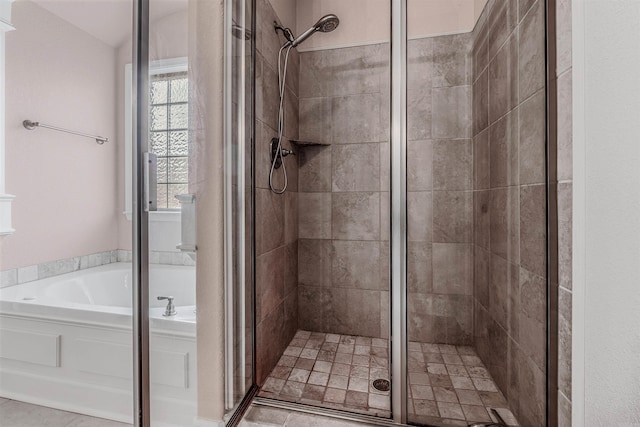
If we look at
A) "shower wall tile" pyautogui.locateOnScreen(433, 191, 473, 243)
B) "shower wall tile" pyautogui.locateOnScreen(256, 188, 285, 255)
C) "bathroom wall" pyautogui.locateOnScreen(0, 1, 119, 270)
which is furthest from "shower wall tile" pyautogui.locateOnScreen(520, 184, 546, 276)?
"bathroom wall" pyautogui.locateOnScreen(0, 1, 119, 270)

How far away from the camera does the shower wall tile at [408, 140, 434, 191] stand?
1215 millimetres

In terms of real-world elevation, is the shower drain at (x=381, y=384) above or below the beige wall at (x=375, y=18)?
below

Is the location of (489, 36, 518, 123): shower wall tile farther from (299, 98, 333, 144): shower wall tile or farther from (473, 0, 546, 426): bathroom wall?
(299, 98, 333, 144): shower wall tile

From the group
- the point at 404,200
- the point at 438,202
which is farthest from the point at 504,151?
the point at 404,200

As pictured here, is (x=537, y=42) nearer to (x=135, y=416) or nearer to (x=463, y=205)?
(x=463, y=205)

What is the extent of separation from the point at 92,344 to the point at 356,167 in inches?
50.5

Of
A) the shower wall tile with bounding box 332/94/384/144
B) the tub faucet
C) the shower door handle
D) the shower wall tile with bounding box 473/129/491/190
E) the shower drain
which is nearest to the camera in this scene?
the shower door handle

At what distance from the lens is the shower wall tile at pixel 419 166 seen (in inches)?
47.8

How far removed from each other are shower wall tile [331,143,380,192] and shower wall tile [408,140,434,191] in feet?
0.93

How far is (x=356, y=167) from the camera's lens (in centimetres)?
157

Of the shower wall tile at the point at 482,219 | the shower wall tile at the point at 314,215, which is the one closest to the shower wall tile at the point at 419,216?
the shower wall tile at the point at 482,219

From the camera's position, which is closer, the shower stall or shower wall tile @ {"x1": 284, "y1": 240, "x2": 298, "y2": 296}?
the shower stall

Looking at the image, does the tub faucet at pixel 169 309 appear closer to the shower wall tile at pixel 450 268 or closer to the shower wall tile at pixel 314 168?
the shower wall tile at pixel 314 168

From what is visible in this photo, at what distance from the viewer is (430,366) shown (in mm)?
→ 1204
